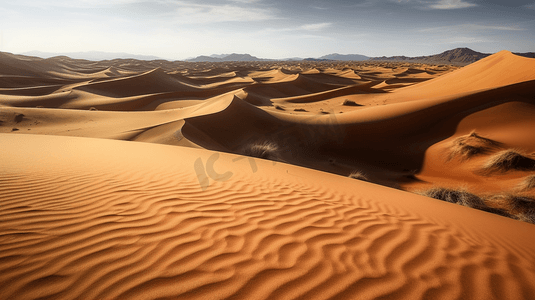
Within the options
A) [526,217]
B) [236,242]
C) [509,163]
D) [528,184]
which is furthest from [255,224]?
[509,163]

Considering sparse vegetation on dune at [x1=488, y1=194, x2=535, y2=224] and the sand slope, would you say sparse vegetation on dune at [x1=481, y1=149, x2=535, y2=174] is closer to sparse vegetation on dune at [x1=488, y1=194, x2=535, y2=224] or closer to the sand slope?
sparse vegetation on dune at [x1=488, y1=194, x2=535, y2=224]

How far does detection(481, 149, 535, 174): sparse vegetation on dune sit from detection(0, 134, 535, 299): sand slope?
4.67m

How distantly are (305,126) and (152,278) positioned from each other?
11520 millimetres

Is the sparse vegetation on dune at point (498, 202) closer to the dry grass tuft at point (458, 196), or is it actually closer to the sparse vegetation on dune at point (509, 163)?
the dry grass tuft at point (458, 196)

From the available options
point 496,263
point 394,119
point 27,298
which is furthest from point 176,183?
point 394,119

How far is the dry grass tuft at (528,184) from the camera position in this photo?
643 centimetres

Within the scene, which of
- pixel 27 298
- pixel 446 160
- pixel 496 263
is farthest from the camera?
pixel 446 160

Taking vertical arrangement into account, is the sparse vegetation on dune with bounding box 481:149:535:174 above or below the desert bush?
above

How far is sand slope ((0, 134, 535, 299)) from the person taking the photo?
6.70 feet

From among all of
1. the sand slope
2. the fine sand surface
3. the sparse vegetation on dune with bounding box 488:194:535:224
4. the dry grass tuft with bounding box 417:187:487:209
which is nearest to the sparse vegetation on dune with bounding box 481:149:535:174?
the fine sand surface

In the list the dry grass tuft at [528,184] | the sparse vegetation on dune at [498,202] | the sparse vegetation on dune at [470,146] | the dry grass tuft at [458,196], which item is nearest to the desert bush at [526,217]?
the sparse vegetation on dune at [498,202]

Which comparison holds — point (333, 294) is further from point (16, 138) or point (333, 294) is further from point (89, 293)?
point (16, 138)

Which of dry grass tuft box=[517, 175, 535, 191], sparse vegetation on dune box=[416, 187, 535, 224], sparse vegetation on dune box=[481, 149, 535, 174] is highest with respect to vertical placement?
sparse vegetation on dune box=[481, 149, 535, 174]

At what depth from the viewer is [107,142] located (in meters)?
8.12
